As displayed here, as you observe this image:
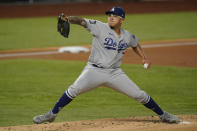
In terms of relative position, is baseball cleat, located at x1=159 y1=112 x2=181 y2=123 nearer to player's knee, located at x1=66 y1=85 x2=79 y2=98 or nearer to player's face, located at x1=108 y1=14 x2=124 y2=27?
player's knee, located at x1=66 y1=85 x2=79 y2=98

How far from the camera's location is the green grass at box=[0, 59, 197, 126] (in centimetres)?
809

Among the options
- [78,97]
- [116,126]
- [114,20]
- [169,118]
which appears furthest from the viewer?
[78,97]

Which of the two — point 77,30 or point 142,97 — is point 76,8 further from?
point 142,97

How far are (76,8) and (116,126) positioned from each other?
20.5m

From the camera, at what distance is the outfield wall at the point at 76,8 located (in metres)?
25.9

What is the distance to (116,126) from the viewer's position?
21.3 feet

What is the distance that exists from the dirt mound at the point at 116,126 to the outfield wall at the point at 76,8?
1915cm

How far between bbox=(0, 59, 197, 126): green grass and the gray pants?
1.19m

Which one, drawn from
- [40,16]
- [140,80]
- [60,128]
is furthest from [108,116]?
[40,16]

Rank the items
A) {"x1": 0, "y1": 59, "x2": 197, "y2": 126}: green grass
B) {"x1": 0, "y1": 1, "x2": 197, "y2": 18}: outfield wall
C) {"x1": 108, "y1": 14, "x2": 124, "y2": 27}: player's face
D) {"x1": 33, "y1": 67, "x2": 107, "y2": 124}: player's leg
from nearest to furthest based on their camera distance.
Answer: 1. {"x1": 33, "y1": 67, "x2": 107, "y2": 124}: player's leg
2. {"x1": 108, "y1": 14, "x2": 124, "y2": 27}: player's face
3. {"x1": 0, "y1": 59, "x2": 197, "y2": 126}: green grass
4. {"x1": 0, "y1": 1, "x2": 197, "y2": 18}: outfield wall

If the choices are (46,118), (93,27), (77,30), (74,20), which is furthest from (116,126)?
(77,30)

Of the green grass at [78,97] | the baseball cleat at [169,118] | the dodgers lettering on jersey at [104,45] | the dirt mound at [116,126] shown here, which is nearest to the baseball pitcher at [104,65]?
the dodgers lettering on jersey at [104,45]

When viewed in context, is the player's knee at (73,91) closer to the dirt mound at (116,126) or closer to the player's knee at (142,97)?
the dirt mound at (116,126)

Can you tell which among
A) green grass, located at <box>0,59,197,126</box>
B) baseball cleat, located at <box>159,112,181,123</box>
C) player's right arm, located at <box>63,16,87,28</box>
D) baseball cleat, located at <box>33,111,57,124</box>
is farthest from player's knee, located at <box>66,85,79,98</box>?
baseball cleat, located at <box>159,112,181,123</box>
